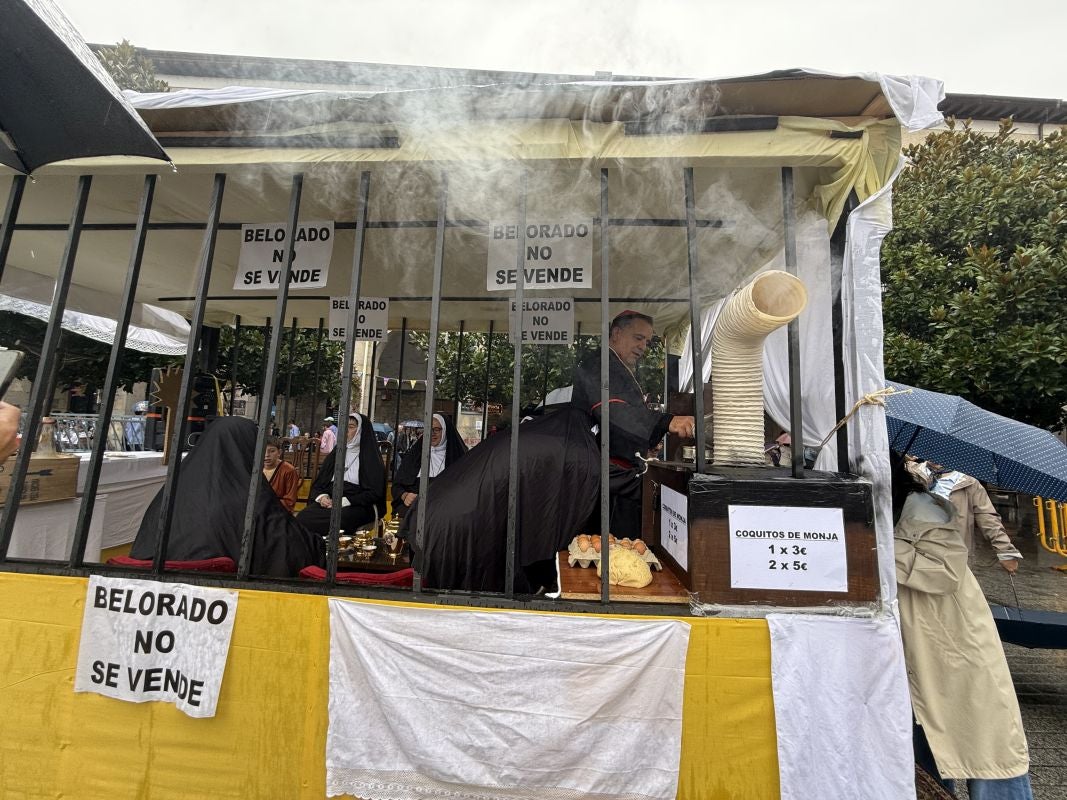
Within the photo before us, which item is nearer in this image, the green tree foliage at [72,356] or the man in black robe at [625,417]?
the man in black robe at [625,417]

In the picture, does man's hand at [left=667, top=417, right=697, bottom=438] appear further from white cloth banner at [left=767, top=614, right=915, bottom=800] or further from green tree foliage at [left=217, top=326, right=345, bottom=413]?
green tree foliage at [left=217, top=326, right=345, bottom=413]

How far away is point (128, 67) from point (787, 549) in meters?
15.3

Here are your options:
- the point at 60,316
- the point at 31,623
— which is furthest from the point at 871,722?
the point at 60,316

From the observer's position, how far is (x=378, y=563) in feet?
13.4

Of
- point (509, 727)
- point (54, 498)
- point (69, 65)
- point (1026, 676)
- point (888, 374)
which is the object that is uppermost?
point (888, 374)

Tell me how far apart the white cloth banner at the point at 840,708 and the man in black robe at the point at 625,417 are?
122 cm

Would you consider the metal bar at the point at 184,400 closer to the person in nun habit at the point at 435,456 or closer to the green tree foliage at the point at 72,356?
the person in nun habit at the point at 435,456

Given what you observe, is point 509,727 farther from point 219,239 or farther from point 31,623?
point 219,239

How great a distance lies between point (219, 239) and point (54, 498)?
2.70 metres

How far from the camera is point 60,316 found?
2.91m

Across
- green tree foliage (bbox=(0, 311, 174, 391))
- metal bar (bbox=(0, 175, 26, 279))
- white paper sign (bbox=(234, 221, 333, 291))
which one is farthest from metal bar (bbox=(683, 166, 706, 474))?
green tree foliage (bbox=(0, 311, 174, 391))

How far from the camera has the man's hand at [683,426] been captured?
3.11m

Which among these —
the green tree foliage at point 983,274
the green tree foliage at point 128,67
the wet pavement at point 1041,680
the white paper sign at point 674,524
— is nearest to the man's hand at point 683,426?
the white paper sign at point 674,524

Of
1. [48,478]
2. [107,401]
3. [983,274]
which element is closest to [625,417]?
[107,401]
